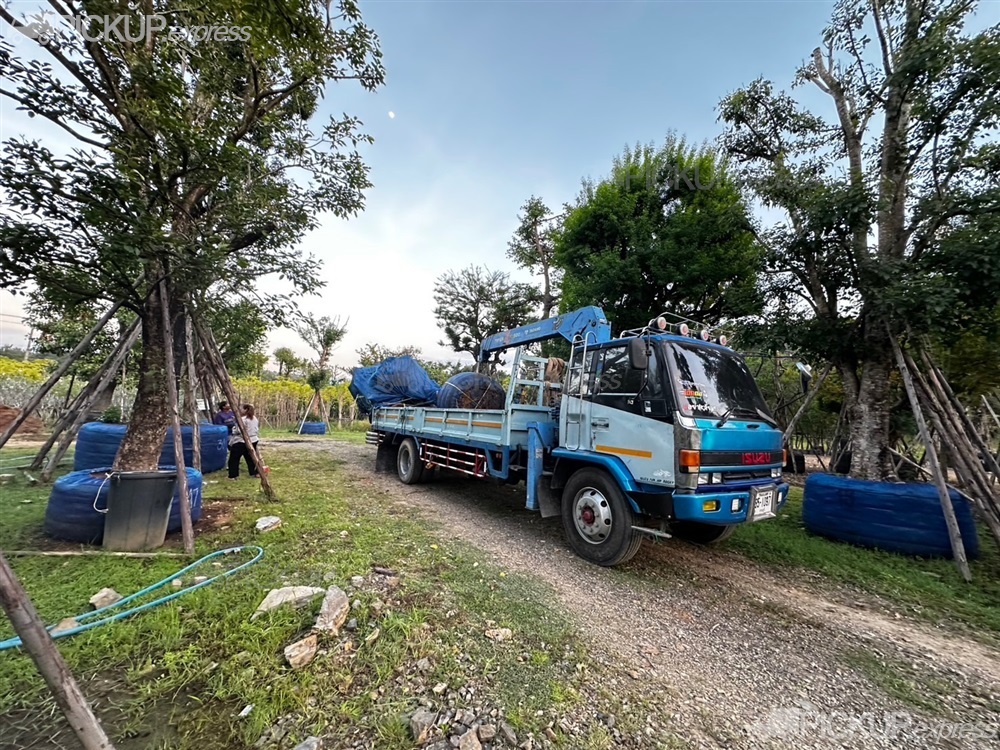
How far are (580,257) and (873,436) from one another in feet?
24.2

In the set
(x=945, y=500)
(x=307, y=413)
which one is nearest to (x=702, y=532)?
(x=945, y=500)

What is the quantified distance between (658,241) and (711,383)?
21.8 feet

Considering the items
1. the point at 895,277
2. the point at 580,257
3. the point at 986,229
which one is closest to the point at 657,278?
the point at 580,257

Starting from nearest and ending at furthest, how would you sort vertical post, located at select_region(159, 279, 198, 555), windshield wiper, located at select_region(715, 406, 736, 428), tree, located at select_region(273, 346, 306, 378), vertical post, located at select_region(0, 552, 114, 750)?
vertical post, located at select_region(0, 552, 114, 750) < windshield wiper, located at select_region(715, 406, 736, 428) < vertical post, located at select_region(159, 279, 198, 555) < tree, located at select_region(273, 346, 306, 378)

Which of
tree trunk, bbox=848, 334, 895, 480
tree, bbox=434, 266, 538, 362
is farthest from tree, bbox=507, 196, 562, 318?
tree trunk, bbox=848, 334, 895, 480

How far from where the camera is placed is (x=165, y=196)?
3693mm

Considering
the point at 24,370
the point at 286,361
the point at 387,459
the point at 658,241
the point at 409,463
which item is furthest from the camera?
the point at 286,361

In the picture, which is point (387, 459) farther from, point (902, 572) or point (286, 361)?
point (286, 361)

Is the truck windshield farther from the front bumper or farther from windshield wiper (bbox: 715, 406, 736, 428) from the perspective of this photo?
the front bumper

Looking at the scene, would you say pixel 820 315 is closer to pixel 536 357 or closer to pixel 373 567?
pixel 536 357

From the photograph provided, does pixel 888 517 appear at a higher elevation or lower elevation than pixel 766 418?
lower

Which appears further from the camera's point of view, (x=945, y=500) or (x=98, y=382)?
(x=98, y=382)

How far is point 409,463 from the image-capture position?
7.73m

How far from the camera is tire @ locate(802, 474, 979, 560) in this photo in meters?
4.30
